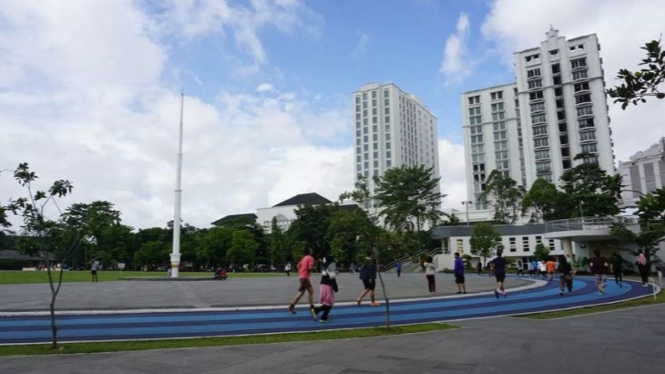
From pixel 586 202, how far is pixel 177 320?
51.2m

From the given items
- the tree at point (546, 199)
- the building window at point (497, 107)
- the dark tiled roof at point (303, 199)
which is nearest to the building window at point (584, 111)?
the building window at point (497, 107)

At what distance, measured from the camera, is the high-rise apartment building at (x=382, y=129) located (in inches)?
4774

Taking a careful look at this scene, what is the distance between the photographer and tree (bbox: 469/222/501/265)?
4706 centimetres

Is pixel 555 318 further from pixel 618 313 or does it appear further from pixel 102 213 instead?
pixel 102 213

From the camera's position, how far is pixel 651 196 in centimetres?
413

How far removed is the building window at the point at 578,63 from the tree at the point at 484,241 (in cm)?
5052

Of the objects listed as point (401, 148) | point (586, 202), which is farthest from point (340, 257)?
point (401, 148)

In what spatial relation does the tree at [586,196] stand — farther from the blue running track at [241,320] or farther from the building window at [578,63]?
the blue running track at [241,320]

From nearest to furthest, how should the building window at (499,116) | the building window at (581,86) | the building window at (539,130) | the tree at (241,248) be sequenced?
the tree at (241,248) < the building window at (581,86) < the building window at (539,130) < the building window at (499,116)

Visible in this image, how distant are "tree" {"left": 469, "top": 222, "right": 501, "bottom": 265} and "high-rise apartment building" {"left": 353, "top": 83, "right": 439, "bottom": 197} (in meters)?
67.9

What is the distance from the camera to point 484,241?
154 feet

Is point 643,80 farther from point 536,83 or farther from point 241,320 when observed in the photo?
point 536,83

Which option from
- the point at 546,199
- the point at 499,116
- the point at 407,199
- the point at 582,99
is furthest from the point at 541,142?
the point at 407,199

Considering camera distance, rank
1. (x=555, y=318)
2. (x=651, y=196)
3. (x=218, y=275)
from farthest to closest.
Answer: (x=218, y=275), (x=555, y=318), (x=651, y=196)
